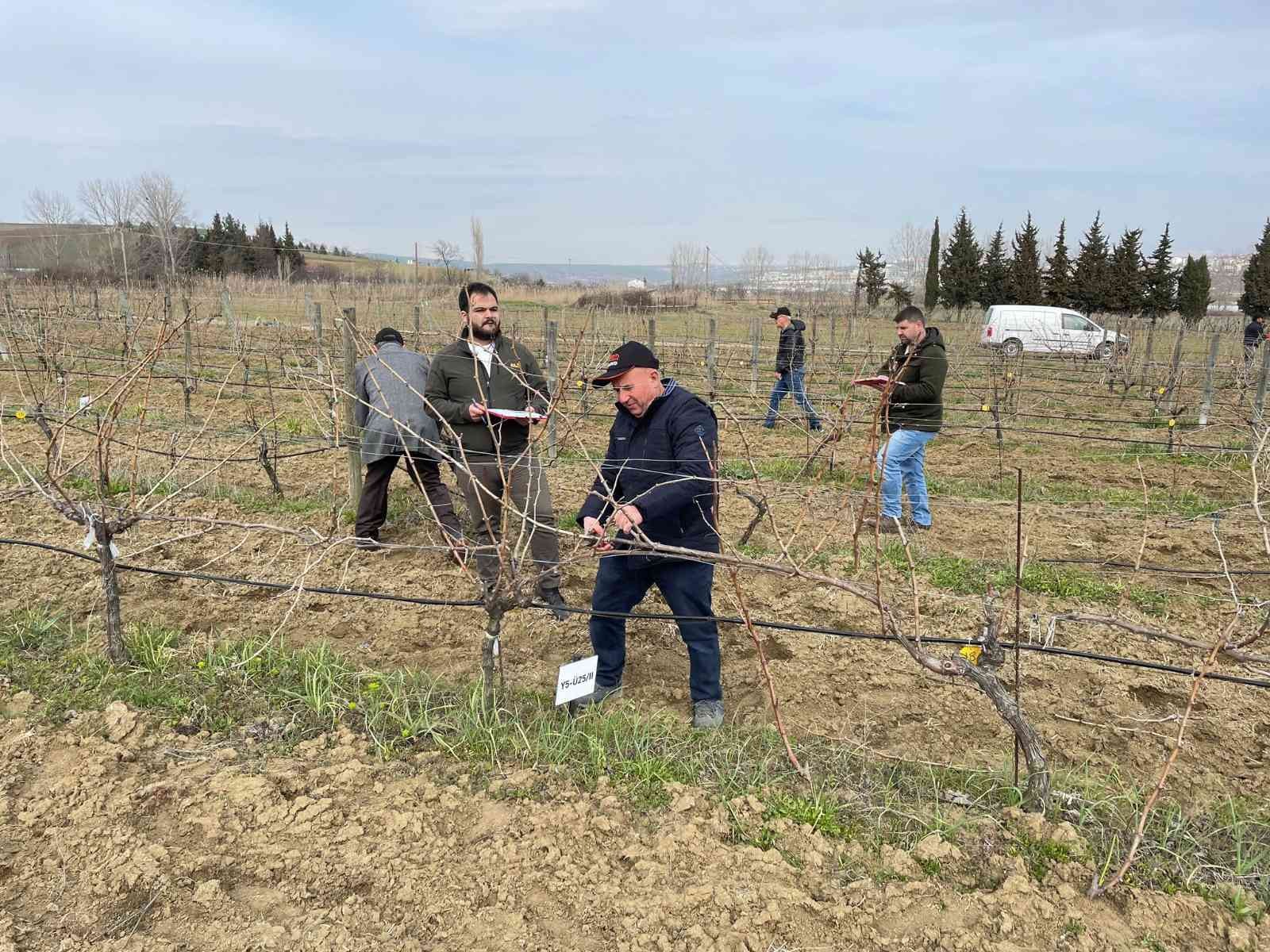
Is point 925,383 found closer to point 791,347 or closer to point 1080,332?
point 791,347

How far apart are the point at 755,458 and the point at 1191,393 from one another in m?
9.56

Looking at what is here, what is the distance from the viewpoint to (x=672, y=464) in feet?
10.5

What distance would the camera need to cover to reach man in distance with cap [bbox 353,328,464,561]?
4.44 m

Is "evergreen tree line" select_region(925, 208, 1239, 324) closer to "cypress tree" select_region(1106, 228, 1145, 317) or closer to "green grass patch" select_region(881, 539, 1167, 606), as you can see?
"cypress tree" select_region(1106, 228, 1145, 317)

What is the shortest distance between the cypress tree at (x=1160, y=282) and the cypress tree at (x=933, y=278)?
741 centimetres

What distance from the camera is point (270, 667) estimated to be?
10.9 feet

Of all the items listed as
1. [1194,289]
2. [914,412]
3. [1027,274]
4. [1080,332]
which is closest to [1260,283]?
[1194,289]

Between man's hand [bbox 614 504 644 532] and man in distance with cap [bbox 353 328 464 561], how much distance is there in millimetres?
1828

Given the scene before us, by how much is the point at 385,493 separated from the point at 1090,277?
32655mm

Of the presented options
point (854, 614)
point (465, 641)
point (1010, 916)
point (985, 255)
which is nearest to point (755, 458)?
point (854, 614)

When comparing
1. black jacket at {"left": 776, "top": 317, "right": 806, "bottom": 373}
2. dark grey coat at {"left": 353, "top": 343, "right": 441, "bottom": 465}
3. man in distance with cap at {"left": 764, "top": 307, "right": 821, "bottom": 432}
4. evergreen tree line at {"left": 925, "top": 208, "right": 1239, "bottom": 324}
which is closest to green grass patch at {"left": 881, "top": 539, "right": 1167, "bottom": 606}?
dark grey coat at {"left": 353, "top": 343, "right": 441, "bottom": 465}

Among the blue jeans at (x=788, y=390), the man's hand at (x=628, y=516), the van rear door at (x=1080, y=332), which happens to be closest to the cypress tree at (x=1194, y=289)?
the van rear door at (x=1080, y=332)

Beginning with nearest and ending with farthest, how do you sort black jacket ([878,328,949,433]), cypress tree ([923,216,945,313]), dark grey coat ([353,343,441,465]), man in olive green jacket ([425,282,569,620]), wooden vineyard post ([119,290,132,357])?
man in olive green jacket ([425,282,569,620]), dark grey coat ([353,343,441,465]), black jacket ([878,328,949,433]), wooden vineyard post ([119,290,132,357]), cypress tree ([923,216,945,313])

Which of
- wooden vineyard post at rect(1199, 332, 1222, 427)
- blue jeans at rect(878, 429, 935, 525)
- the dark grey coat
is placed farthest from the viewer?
wooden vineyard post at rect(1199, 332, 1222, 427)
